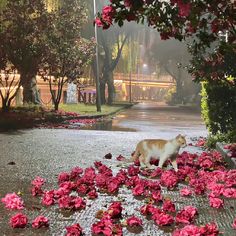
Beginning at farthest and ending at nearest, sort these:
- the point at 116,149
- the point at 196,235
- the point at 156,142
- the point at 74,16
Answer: the point at 74,16
the point at 116,149
the point at 156,142
the point at 196,235

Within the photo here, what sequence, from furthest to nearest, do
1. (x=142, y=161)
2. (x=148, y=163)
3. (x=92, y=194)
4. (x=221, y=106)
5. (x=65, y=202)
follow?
(x=221, y=106), (x=142, y=161), (x=148, y=163), (x=92, y=194), (x=65, y=202)

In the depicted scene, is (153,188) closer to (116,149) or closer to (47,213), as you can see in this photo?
(47,213)

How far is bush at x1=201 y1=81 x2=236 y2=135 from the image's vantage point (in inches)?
509

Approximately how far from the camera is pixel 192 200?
245 inches

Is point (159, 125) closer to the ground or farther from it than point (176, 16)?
closer to the ground

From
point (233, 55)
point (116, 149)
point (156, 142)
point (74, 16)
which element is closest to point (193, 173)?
point (156, 142)

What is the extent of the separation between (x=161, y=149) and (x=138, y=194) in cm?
179

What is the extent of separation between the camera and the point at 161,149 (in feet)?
25.8

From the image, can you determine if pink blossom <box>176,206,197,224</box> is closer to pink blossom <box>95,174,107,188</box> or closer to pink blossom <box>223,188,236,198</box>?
pink blossom <box>223,188,236,198</box>

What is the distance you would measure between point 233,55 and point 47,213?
914cm

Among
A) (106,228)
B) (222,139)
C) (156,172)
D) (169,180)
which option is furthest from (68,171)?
(222,139)

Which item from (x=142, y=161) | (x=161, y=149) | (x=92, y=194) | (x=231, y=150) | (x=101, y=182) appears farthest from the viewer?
(x=231, y=150)

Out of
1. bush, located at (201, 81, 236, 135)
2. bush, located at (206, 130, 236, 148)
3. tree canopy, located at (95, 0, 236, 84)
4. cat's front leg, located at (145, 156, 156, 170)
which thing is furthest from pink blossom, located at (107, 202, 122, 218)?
bush, located at (201, 81, 236, 135)

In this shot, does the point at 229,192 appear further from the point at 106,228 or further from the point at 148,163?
the point at 106,228
